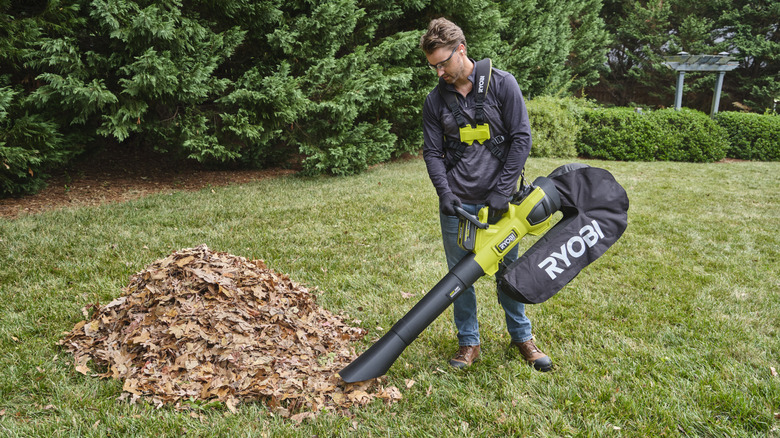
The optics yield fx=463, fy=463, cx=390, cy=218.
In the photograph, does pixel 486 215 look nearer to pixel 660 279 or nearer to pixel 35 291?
pixel 660 279

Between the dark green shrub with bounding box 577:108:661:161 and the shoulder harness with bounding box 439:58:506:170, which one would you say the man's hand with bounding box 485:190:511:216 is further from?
the dark green shrub with bounding box 577:108:661:161

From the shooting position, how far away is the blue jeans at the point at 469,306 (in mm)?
2957

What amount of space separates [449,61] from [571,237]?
122cm

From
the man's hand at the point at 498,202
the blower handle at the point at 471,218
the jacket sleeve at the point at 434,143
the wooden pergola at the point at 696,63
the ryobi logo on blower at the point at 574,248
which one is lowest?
the ryobi logo on blower at the point at 574,248

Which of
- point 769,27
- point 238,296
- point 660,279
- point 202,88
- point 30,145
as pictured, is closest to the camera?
point 238,296

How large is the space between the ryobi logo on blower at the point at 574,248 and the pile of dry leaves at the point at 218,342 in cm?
123

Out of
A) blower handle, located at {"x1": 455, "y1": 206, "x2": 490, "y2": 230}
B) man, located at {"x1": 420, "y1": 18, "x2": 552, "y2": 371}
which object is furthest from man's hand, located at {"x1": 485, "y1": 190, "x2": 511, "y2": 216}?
blower handle, located at {"x1": 455, "y1": 206, "x2": 490, "y2": 230}

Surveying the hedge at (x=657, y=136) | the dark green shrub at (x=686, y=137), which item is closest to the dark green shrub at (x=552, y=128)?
the hedge at (x=657, y=136)

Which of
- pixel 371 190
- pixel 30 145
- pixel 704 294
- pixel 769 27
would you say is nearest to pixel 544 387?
pixel 704 294

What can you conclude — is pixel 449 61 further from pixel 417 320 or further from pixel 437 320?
pixel 437 320

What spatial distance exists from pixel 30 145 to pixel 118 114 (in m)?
1.27

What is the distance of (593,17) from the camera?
21.6 m

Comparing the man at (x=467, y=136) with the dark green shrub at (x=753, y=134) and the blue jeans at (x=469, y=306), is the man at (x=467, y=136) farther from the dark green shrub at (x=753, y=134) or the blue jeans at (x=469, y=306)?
the dark green shrub at (x=753, y=134)

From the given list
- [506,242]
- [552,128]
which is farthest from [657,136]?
[506,242]
